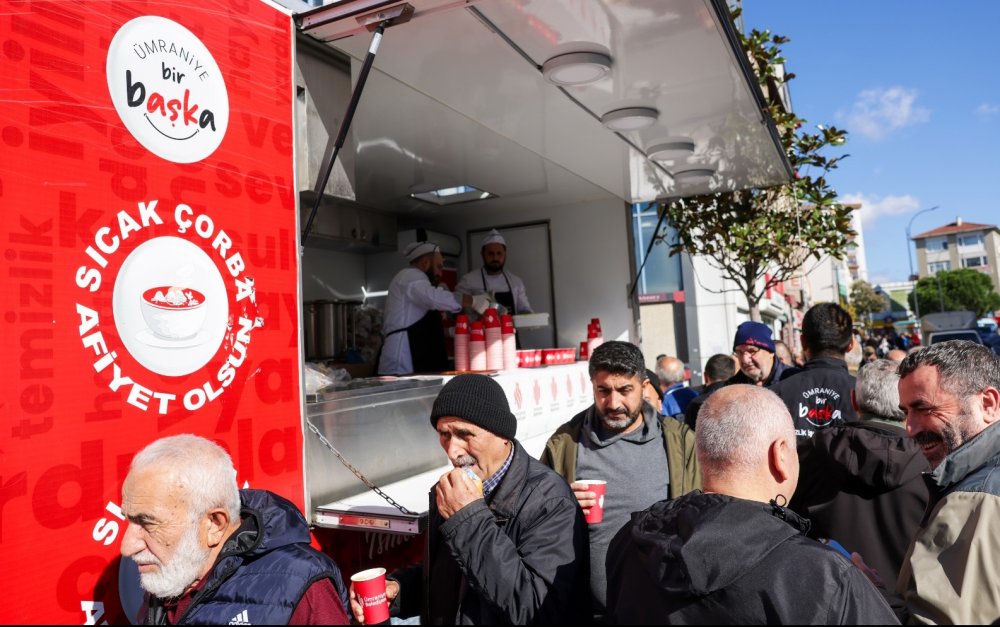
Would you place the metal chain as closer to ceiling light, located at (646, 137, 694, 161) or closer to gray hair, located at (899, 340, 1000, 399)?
gray hair, located at (899, 340, 1000, 399)

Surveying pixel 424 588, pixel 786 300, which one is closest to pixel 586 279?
pixel 424 588

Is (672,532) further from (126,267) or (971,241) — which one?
(971,241)

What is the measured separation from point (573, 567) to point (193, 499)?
3.60ft

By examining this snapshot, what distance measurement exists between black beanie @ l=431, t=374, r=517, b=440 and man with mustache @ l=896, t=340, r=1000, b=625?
1.20 metres

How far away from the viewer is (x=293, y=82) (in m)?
2.96

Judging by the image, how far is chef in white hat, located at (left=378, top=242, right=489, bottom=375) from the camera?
5.52 metres

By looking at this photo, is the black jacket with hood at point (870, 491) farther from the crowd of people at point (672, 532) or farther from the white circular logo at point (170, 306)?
the white circular logo at point (170, 306)

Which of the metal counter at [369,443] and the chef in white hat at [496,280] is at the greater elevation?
the chef in white hat at [496,280]

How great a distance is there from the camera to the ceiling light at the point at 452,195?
6.77 m

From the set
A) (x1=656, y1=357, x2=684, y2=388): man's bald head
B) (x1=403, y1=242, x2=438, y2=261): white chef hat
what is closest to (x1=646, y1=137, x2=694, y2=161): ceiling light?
(x1=656, y1=357, x2=684, y2=388): man's bald head

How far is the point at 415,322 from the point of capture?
568 centimetres

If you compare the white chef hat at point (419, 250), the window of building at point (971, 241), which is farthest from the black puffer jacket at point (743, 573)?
the window of building at point (971, 241)

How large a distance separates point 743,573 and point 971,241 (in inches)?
4369

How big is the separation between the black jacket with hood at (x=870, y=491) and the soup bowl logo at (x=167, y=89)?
2755 millimetres
